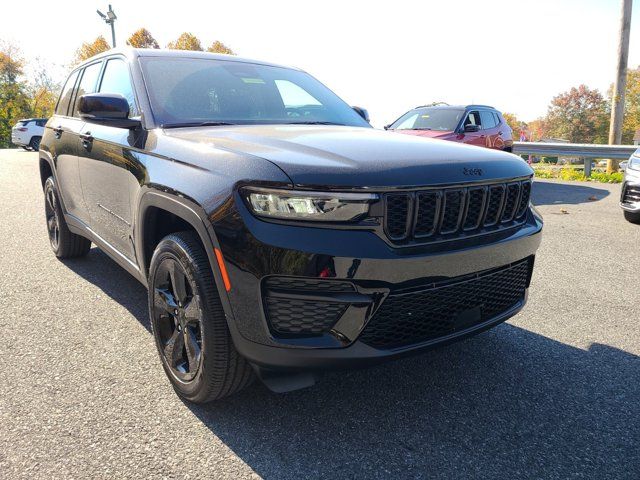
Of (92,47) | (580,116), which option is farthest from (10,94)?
(580,116)

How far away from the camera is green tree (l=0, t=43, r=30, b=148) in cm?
5159

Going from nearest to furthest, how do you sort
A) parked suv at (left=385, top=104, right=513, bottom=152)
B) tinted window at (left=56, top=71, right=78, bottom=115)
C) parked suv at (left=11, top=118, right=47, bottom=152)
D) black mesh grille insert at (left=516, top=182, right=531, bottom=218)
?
1. black mesh grille insert at (left=516, top=182, right=531, bottom=218)
2. tinted window at (left=56, top=71, right=78, bottom=115)
3. parked suv at (left=385, top=104, right=513, bottom=152)
4. parked suv at (left=11, top=118, right=47, bottom=152)

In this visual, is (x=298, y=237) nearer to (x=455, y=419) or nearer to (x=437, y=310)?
(x=437, y=310)

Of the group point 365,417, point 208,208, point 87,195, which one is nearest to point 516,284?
point 365,417

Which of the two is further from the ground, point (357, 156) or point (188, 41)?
point (188, 41)

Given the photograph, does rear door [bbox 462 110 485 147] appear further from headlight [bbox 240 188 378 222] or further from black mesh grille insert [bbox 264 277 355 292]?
black mesh grille insert [bbox 264 277 355 292]

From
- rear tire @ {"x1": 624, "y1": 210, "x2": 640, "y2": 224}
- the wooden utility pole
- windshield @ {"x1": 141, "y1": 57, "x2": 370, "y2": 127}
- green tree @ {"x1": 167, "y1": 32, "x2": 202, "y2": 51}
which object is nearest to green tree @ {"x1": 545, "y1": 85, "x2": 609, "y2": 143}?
green tree @ {"x1": 167, "y1": 32, "x2": 202, "y2": 51}

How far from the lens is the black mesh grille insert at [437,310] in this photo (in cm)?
199

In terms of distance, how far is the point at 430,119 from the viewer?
1006 centimetres

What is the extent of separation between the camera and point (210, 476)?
6.46 feet

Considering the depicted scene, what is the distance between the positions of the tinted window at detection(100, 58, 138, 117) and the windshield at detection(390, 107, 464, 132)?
706cm

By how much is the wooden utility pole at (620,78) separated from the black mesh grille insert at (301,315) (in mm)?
14049

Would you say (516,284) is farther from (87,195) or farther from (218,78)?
(87,195)

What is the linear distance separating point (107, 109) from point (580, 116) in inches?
3207
